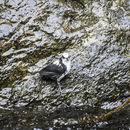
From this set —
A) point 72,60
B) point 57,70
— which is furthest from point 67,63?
point 72,60

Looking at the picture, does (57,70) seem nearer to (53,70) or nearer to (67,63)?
(53,70)

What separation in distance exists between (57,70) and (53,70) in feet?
0.31

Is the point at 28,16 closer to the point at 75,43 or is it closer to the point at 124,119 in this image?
the point at 75,43

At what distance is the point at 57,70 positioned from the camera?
6.29m

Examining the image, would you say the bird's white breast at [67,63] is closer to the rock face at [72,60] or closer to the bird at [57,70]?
the bird at [57,70]

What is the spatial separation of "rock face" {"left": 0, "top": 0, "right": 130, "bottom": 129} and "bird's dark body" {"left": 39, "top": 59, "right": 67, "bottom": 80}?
0.26 m

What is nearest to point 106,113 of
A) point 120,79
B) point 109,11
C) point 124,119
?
point 124,119

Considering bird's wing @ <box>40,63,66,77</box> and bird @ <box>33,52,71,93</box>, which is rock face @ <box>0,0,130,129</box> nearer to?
bird @ <box>33,52,71,93</box>

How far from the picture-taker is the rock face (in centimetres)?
568

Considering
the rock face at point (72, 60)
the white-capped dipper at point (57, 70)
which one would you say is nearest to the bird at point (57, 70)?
the white-capped dipper at point (57, 70)

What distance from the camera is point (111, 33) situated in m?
7.65

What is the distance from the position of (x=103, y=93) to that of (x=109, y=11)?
3206mm

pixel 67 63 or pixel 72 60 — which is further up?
pixel 67 63

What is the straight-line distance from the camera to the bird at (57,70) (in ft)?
20.6
